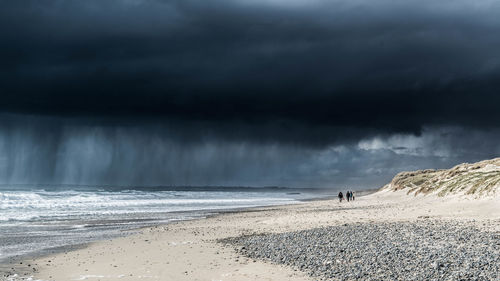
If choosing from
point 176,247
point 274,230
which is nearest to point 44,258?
point 176,247

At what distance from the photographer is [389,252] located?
1545 cm

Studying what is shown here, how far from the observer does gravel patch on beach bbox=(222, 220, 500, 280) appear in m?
12.9

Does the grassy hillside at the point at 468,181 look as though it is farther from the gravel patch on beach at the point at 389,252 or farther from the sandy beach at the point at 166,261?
the gravel patch on beach at the point at 389,252

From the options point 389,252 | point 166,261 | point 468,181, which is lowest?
point 166,261

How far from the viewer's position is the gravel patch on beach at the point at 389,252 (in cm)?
1291

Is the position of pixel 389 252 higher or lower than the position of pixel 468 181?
lower

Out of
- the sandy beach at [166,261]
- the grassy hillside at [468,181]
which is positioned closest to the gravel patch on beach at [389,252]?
the sandy beach at [166,261]

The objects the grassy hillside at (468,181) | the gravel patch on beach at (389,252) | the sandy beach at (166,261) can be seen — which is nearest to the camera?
the gravel patch on beach at (389,252)

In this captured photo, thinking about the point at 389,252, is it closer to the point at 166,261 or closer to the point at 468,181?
the point at 166,261

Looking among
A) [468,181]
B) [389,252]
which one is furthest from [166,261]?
[468,181]

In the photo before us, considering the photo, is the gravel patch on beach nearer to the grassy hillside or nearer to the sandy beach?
the sandy beach

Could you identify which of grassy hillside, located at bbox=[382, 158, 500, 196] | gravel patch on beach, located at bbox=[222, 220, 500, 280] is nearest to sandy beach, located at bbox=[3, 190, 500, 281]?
Answer: gravel patch on beach, located at bbox=[222, 220, 500, 280]

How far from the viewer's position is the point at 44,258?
19109 mm

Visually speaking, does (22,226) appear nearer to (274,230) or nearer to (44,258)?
(44,258)
